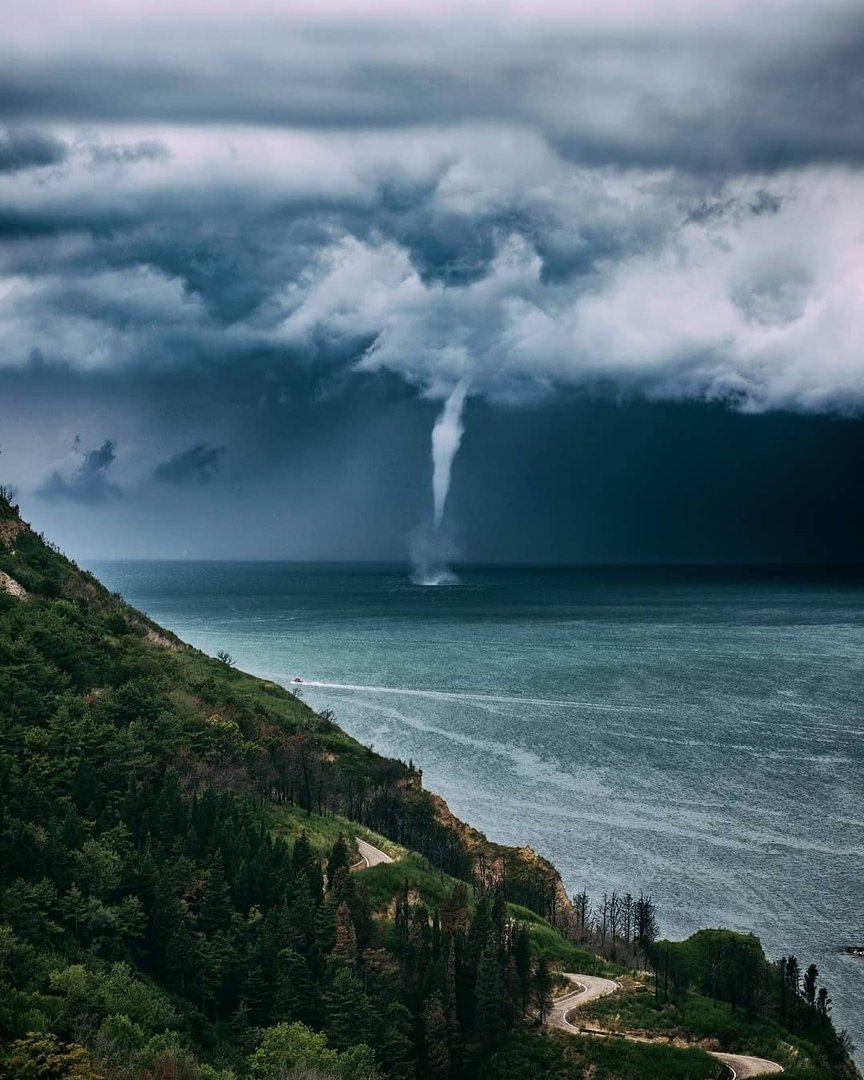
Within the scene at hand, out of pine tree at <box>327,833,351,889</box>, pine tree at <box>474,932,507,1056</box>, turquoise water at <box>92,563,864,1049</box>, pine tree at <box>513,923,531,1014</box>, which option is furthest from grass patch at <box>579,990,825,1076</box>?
pine tree at <box>327,833,351,889</box>

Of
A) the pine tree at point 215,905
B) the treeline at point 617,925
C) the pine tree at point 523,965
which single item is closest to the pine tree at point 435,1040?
the pine tree at point 523,965

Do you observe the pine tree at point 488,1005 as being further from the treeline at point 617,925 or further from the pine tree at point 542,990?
the treeline at point 617,925

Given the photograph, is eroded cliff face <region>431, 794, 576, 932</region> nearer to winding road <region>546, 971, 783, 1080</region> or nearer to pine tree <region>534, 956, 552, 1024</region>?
winding road <region>546, 971, 783, 1080</region>

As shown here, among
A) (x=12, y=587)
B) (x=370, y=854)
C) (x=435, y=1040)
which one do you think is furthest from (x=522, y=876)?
(x=12, y=587)

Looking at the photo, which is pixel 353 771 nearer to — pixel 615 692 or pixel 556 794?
pixel 556 794

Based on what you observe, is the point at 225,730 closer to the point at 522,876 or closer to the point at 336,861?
the point at 336,861

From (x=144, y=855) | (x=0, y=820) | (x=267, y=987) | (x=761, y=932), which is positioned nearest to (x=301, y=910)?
(x=267, y=987)
